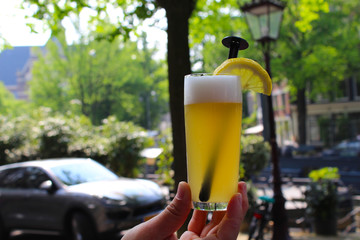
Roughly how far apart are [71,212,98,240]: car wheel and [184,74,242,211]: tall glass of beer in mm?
5091

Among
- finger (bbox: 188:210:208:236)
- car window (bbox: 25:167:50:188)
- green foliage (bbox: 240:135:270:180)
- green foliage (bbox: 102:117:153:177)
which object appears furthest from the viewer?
green foliage (bbox: 102:117:153:177)

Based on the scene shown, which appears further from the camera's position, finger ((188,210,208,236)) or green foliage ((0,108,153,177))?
green foliage ((0,108,153,177))

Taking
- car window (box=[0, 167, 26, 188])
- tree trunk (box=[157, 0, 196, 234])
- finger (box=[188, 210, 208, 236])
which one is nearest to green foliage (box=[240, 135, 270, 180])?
car window (box=[0, 167, 26, 188])

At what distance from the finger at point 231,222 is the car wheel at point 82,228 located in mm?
5165

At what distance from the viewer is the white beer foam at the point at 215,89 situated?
1252 mm

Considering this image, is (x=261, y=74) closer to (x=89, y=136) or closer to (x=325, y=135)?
(x=89, y=136)

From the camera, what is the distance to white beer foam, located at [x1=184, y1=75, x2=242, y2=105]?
1252 millimetres

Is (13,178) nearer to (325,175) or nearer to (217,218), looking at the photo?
(325,175)

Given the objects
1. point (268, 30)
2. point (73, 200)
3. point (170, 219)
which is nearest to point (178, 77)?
point (170, 219)

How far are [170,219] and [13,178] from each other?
690 cm

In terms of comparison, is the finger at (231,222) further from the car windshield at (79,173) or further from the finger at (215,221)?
the car windshield at (79,173)

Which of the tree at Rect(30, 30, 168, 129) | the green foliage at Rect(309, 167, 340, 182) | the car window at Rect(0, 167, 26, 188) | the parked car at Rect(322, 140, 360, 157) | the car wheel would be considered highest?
the tree at Rect(30, 30, 168, 129)

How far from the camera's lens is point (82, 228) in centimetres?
614

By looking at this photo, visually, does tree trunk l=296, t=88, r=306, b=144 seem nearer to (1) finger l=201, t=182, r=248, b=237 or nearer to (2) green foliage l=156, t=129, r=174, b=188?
(2) green foliage l=156, t=129, r=174, b=188
